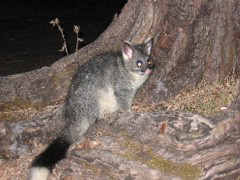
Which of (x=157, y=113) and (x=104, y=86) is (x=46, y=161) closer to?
(x=157, y=113)

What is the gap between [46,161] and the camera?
5.75 m

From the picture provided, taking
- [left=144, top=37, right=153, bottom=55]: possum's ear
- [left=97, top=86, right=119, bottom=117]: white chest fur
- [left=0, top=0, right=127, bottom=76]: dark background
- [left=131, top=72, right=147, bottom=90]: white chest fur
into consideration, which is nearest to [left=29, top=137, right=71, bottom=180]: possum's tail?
[left=97, top=86, right=119, bottom=117]: white chest fur

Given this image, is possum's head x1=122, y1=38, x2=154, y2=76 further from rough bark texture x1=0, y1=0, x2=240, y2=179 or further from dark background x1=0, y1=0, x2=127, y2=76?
dark background x1=0, y1=0, x2=127, y2=76

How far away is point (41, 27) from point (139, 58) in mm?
11994

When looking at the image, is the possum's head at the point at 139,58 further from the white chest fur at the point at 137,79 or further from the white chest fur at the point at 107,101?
the white chest fur at the point at 107,101

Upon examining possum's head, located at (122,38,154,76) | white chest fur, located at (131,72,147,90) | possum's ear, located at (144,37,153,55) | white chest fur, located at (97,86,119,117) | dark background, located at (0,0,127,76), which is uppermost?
possum's ear, located at (144,37,153,55)

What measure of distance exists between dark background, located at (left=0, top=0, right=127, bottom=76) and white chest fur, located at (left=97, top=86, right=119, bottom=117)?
5.68 m

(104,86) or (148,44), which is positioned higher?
(148,44)

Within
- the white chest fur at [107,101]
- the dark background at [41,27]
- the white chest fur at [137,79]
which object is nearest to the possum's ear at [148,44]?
the white chest fur at [137,79]

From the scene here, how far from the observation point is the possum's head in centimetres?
715

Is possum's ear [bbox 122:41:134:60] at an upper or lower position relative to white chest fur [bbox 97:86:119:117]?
upper

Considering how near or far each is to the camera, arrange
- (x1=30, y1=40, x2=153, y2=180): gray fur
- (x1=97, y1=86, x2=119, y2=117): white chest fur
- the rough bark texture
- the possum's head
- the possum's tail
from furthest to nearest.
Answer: the possum's head < (x1=97, y1=86, x2=119, y2=117): white chest fur < (x1=30, y1=40, x2=153, y2=180): gray fur < the possum's tail < the rough bark texture

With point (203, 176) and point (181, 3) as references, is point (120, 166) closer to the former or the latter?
point (203, 176)

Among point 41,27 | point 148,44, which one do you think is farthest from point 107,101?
point 41,27
